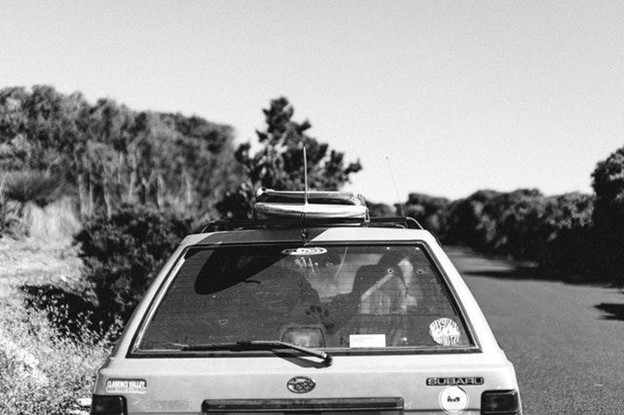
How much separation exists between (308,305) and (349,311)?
0.22 meters

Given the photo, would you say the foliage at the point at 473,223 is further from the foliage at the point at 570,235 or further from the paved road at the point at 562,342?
the paved road at the point at 562,342

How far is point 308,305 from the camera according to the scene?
150 inches

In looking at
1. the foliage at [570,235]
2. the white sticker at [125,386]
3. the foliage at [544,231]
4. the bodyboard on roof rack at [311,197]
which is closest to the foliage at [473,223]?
the foliage at [544,231]

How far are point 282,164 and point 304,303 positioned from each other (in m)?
25.5

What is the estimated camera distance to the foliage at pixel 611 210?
24312 millimetres

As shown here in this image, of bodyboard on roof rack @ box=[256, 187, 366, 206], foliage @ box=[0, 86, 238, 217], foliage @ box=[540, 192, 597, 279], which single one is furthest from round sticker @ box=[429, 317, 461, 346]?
foliage @ box=[0, 86, 238, 217]

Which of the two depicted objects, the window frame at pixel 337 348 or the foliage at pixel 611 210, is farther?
the foliage at pixel 611 210

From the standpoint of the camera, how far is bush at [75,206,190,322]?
11523 mm

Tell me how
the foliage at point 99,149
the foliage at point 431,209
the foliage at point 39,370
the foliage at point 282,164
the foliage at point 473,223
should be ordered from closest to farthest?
the foliage at point 39,370
the foliage at point 282,164
the foliage at point 99,149
the foliage at point 473,223
the foliage at point 431,209

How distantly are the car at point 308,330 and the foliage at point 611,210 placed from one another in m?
21.5

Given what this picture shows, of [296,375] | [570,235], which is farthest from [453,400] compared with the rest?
[570,235]

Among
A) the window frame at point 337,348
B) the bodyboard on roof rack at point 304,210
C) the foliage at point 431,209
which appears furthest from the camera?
the foliage at point 431,209

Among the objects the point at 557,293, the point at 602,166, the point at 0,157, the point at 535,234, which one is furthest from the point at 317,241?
the point at 535,234

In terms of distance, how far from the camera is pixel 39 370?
755cm
